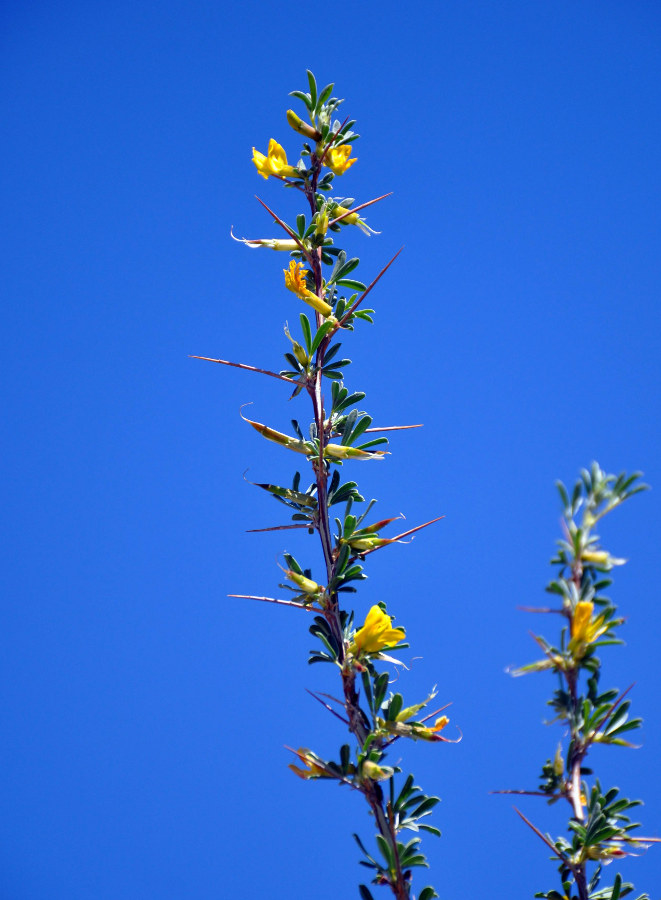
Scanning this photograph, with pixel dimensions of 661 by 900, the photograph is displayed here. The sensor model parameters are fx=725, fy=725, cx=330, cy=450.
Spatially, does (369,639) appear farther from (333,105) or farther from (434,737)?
(333,105)

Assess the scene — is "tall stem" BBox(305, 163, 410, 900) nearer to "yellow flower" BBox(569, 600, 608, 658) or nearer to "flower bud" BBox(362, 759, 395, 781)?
"flower bud" BBox(362, 759, 395, 781)

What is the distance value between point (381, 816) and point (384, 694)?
0.36 metres

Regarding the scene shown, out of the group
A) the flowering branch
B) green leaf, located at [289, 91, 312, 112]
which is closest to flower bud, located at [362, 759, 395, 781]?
the flowering branch

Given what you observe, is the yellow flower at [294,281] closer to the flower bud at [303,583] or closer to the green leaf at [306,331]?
the green leaf at [306,331]

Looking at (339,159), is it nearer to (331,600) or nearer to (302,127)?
(302,127)

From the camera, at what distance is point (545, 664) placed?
6.03ft

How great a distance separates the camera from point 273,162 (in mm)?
2885

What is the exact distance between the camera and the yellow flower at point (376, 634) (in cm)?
230

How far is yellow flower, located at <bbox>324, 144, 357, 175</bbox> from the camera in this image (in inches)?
115

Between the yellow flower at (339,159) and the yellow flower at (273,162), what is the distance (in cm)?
16

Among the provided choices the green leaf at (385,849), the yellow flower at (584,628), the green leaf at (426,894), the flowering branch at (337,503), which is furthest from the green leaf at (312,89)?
the green leaf at (426,894)

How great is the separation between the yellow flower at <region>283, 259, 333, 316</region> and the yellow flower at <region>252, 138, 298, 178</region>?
44 cm

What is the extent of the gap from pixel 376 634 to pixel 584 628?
2.34 ft

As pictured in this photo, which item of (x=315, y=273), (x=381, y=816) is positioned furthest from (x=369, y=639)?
(x=315, y=273)
